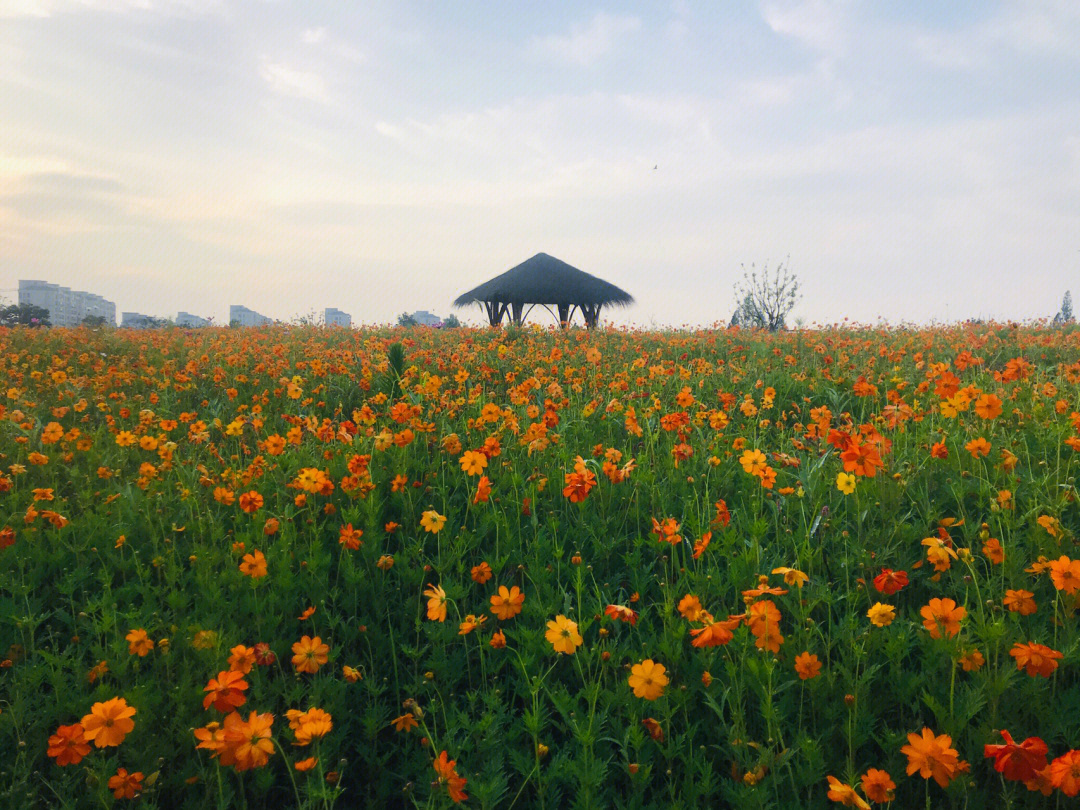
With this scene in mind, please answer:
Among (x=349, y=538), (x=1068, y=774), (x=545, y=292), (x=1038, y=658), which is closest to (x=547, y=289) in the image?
(x=545, y=292)

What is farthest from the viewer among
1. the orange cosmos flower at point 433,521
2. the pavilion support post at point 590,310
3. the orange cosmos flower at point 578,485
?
the pavilion support post at point 590,310

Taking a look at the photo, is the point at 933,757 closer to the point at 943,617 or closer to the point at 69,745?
the point at 943,617

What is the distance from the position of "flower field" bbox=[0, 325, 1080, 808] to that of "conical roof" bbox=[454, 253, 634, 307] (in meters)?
16.7

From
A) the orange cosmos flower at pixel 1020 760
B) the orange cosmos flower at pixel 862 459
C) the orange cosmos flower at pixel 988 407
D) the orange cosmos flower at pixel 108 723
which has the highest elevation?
the orange cosmos flower at pixel 988 407

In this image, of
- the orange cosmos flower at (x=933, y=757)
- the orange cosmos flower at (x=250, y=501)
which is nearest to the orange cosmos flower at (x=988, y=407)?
the orange cosmos flower at (x=933, y=757)

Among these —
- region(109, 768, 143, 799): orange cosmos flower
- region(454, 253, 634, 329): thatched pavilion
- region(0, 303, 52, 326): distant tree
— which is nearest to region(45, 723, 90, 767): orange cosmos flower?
region(109, 768, 143, 799): orange cosmos flower

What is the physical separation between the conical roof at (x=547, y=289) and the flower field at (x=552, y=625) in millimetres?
16651

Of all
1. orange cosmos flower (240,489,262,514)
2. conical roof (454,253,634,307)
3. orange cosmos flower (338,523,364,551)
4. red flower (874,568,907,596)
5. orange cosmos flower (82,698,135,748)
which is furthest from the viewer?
conical roof (454,253,634,307)

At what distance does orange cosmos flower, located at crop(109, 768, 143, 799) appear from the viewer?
1.66 m

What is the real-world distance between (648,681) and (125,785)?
1374mm

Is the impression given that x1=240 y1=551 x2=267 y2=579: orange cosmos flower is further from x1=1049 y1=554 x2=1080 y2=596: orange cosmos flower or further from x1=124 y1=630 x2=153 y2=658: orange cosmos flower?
x1=1049 y1=554 x2=1080 y2=596: orange cosmos flower

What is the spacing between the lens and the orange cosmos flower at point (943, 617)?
1.84m

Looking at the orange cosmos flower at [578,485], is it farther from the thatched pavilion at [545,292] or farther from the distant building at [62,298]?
the distant building at [62,298]

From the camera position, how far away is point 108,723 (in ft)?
5.12
